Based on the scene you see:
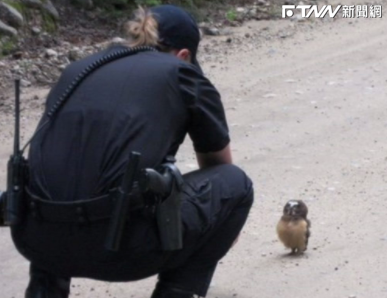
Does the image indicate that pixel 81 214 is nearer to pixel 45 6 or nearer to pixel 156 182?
pixel 156 182

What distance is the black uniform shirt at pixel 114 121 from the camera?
12.4 feet

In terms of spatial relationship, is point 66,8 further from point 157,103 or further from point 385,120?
point 157,103

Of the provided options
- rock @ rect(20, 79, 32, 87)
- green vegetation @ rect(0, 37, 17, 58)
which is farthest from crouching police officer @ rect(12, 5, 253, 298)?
green vegetation @ rect(0, 37, 17, 58)

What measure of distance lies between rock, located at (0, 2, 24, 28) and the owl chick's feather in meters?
6.21

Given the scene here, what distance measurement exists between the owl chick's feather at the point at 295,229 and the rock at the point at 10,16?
621cm

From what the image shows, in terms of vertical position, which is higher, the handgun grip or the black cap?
the black cap

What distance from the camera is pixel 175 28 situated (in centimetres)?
409

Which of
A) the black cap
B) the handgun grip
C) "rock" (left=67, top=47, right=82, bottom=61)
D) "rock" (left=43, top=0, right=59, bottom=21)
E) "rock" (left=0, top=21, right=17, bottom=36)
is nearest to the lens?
the handgun grip

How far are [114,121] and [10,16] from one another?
769cm

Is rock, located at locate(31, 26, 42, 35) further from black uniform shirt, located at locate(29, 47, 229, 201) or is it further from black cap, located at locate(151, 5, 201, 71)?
black uniform shirt, located at locate(29, 47, 229, 201)

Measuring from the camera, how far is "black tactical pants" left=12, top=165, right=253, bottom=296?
3836 mm

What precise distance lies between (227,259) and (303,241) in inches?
15.4

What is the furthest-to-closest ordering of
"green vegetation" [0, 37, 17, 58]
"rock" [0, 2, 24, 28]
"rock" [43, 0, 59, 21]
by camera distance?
"rock" [43, 0, 59, 21] < "rock" [0, 2, 24, 28] < "green vegetation" [0, 37, 17, 58]

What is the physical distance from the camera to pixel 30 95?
31.2ft
